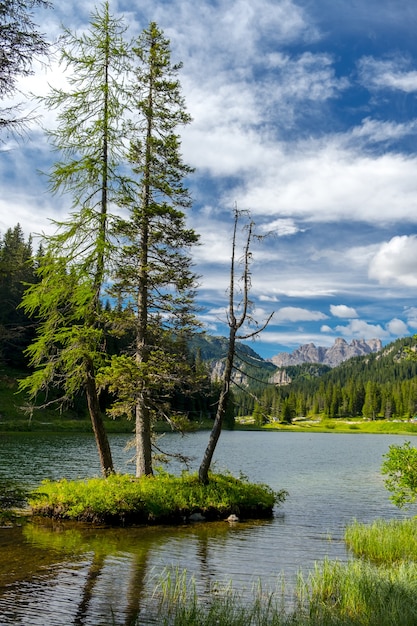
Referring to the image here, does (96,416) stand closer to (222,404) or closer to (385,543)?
(222,404)

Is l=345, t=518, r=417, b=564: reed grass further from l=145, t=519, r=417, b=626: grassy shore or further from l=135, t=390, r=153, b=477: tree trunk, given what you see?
l=135, t=390, r=153, b=477: tree trunk

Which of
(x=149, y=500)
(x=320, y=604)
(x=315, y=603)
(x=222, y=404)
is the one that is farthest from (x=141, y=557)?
(x=222, y=404)

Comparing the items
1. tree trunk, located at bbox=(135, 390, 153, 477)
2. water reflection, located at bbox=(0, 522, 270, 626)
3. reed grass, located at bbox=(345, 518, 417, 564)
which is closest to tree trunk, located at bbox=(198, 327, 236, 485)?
tree trunk, located at bbox=(135, 390, 153, 477)

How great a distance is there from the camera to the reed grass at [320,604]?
8789mm

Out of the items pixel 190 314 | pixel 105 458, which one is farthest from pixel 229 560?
pixel 190 314

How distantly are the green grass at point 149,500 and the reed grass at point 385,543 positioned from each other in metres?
6.02

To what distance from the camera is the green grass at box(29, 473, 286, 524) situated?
19.7m

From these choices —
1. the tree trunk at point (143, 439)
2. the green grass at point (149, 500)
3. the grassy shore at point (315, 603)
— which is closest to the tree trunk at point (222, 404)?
the green grass at point (149, 500)

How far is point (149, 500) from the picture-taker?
816 inches

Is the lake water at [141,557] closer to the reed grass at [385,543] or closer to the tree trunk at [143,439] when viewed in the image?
the reed grass at [385,543]

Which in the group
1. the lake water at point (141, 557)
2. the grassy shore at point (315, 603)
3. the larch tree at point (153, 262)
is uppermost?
the larch tree at point (153, 262)

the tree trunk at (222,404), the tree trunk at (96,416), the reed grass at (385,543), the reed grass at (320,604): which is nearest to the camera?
the reed grass at (320,604)

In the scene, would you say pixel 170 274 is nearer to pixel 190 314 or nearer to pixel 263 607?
pixel 190 314

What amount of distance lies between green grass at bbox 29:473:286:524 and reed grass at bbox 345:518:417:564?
602 centimetres
